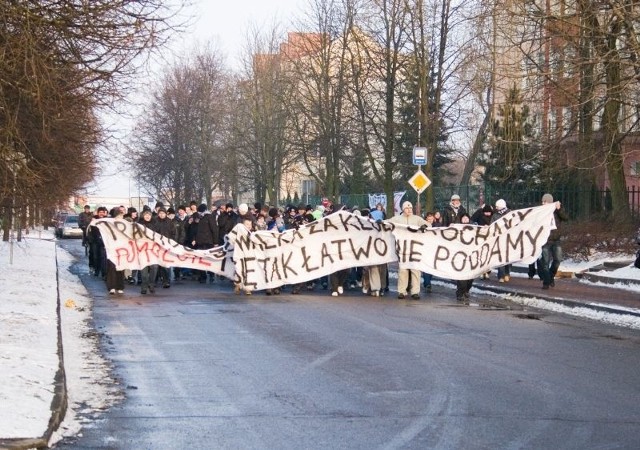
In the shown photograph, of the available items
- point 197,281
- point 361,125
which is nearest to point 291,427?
point 197,281

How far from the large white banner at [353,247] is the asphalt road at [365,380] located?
3.22 meters

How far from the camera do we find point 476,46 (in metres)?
39.3

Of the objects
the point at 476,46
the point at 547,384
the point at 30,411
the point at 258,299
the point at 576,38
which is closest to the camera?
the point at 30,411

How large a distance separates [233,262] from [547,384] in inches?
526

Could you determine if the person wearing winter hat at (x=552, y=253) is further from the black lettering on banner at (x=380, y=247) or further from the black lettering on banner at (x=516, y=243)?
the black lettering on banner at (x=380, y=247)

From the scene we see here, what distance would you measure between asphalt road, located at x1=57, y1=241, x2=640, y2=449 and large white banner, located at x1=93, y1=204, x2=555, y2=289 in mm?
3221

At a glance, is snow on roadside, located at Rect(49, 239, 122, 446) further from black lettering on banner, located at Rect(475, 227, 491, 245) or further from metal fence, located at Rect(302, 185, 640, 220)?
metal fence, located at Rect(302, 185, 640, 220)

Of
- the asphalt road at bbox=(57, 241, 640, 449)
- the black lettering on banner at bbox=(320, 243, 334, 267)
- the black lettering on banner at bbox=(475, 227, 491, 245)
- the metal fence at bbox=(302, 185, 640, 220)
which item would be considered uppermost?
the metal fence at bbox=(302, 185, 640, 220)

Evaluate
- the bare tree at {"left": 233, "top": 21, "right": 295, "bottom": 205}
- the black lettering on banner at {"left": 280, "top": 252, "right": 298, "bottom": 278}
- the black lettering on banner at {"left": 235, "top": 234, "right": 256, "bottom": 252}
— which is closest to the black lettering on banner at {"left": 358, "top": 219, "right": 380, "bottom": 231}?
the black lettering on banner at {"left": 280, "top": 252, "right": 298, "bottom": 278}

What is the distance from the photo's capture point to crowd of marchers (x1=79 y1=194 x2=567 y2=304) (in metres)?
22.4

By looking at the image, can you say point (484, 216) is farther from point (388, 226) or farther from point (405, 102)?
point (405, 102)

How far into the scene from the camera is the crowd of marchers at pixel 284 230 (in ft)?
73.6

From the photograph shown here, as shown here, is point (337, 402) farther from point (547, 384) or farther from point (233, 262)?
point (233, 262)

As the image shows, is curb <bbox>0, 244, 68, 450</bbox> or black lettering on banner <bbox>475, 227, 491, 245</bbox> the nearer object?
curb <bbox>0, 244, 68, 450</bbox>
